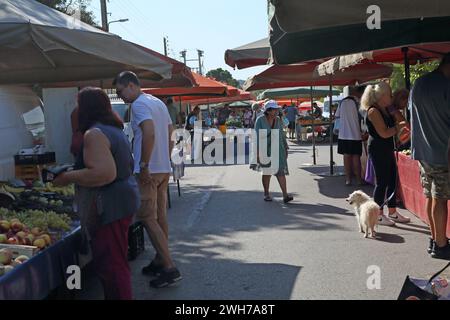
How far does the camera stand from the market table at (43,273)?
3393 mm

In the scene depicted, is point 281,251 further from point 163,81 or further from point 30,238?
point 163,81

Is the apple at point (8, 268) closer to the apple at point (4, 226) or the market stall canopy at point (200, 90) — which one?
the apple at point (4, 226)

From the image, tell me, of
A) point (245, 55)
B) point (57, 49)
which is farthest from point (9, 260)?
point (245, 55)

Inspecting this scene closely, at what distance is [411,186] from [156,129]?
4.04 meters

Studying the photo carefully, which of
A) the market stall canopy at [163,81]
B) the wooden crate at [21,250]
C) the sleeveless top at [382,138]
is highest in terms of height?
the market stall canopy at [163,81]

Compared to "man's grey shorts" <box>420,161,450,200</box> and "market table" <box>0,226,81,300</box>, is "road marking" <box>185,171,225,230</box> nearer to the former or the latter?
"market table" <box>0,226,81,300</box>

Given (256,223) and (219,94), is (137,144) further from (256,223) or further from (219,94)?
(219,94)

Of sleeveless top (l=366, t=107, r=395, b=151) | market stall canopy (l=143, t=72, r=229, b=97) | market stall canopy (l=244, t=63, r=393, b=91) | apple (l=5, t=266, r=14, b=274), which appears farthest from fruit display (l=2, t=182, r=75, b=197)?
market stall canopy (l=143, t=72, r=229, b=97)

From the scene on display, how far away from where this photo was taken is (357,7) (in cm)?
349

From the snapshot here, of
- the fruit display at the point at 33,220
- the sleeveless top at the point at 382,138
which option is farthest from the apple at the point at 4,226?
the sleeveless top at the point at 382,138

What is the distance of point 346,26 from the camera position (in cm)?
498

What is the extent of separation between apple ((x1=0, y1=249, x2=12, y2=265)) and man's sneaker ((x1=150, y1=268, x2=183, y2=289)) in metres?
1.46

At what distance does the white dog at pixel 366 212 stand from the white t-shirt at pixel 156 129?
8.31 feet
